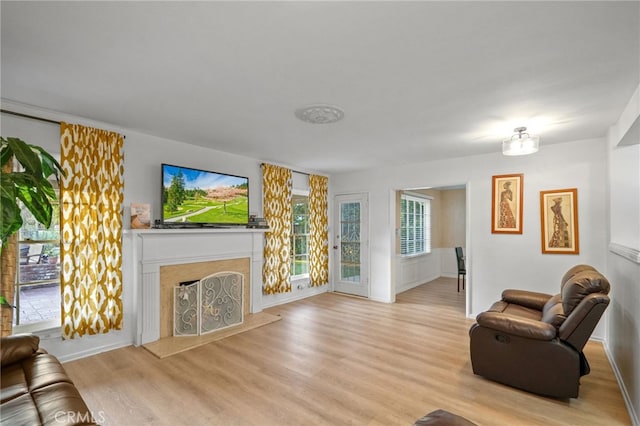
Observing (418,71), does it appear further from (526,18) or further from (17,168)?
(17,168)

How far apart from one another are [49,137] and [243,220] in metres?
2.32

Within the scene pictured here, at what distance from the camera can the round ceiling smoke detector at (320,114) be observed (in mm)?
2775

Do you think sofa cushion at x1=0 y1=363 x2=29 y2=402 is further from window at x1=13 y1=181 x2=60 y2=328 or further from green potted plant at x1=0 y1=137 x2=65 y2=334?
window at x1=13 y1=181 x2=60 y2=328

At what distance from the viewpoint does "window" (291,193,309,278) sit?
5695 mm

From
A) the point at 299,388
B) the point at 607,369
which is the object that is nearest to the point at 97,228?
the point at 299,388

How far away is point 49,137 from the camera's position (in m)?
2.96

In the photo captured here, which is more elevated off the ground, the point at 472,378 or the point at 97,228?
the point at 97,228

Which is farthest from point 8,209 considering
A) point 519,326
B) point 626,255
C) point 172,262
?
point 626,255

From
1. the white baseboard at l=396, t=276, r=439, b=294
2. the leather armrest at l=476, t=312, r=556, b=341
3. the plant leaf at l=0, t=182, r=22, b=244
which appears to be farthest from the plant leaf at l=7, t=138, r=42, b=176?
the white baseboard at l=396, t=276, r=439, b=294

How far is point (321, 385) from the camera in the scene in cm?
260

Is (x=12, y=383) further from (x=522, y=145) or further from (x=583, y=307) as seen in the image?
(x=522, y=145)

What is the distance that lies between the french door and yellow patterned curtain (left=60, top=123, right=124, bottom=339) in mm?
3891

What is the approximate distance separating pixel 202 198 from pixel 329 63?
8.70 ft

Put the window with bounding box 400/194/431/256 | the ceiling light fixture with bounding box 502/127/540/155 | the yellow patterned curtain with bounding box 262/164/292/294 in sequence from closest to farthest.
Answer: the ceiling light fixture with bounding box 502/127/540/155
the yellow patterned curtain with bounding box 262/164/292/294
the window with bounding box 400/194/431/256
